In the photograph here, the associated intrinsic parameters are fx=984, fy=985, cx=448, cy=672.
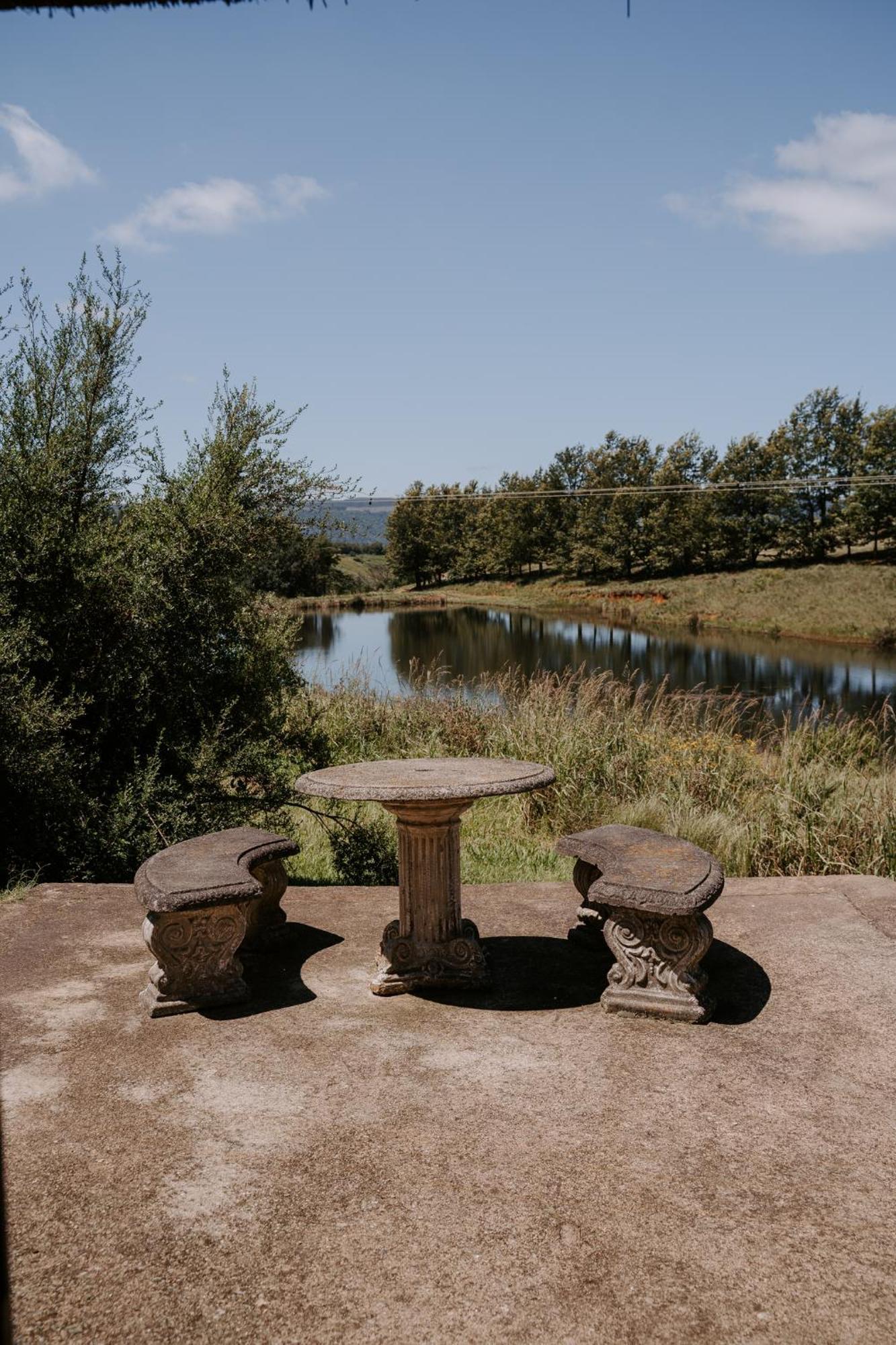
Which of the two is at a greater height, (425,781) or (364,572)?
(364,572)

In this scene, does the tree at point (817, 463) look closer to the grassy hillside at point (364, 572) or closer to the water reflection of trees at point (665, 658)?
the water reflection of trees at point (665, 658)

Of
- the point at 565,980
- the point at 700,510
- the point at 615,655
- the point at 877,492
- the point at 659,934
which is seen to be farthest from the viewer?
the point at 700,510

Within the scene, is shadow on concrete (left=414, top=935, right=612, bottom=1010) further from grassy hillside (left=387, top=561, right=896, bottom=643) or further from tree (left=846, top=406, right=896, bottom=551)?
tree (left=846, top=406, right=896, bottom=551)

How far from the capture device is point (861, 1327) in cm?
228

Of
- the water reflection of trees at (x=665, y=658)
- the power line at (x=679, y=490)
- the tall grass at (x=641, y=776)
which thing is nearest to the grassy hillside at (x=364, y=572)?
the power line at (x=679, y=490)

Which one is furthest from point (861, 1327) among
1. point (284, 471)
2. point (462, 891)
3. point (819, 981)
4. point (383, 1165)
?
→ point (284, 471)

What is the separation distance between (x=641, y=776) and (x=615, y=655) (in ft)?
71.1

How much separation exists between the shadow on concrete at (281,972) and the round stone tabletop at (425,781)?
0.92 metres

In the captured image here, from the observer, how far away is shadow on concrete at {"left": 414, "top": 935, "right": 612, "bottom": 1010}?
4.32 m

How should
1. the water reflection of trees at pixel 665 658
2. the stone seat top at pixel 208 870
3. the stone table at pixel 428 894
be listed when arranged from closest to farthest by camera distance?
the stone seat top at pixel 208 870 < the stone table at pixel 428 894 < the water reflection of trees at pixel 665 658

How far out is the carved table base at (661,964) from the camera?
404cm

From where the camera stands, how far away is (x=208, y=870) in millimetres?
4352

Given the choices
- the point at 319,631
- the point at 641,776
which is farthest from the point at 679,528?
the point at 641,776

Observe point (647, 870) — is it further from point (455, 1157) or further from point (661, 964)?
point (455, 1157)
